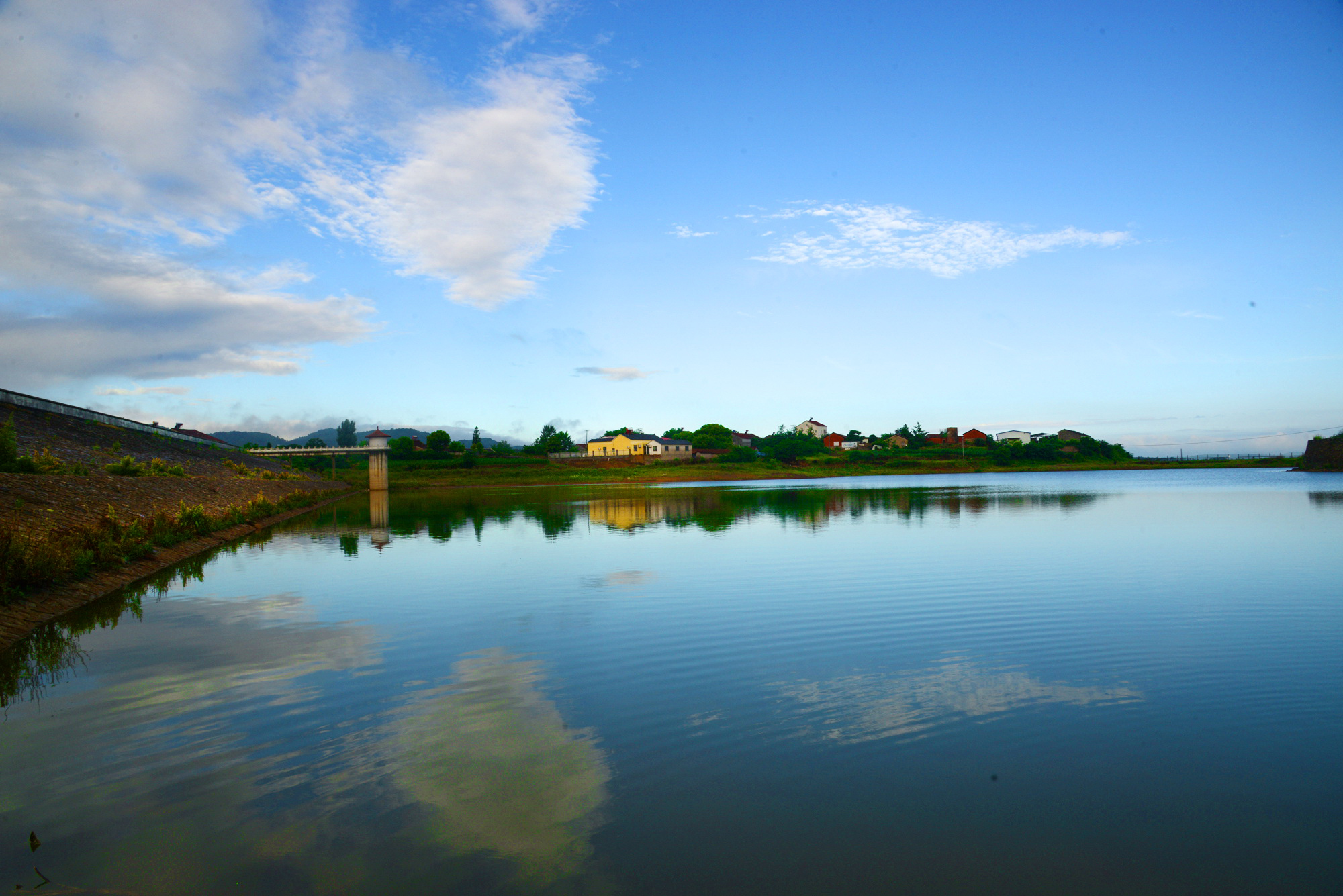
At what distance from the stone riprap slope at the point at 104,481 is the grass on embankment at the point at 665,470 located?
38.1 meters

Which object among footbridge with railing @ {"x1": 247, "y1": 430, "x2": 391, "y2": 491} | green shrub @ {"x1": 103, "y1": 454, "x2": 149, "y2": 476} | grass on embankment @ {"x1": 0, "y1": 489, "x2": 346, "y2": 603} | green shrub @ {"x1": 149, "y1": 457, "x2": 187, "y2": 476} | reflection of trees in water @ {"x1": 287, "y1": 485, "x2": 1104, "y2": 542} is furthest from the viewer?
footbridge with railing @ {"x1": 247, "y1": 430, "x2": 391, "y2": 491}

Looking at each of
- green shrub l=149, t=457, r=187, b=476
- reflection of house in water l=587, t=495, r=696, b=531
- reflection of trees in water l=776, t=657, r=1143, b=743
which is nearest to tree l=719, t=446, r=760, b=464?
reflection of house in water l=587, t=495, r=696, b=531

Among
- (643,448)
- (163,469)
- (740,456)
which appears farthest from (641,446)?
(163,469)

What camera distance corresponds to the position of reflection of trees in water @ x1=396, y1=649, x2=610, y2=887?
19.1 ft

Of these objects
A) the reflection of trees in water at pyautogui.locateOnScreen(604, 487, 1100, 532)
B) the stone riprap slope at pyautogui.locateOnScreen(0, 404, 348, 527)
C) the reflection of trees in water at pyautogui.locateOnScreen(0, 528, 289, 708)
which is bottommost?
the reflection of trees in water at pyautogui.locateOnScreen(0, 528, 289, 708)

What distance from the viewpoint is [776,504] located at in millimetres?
47844

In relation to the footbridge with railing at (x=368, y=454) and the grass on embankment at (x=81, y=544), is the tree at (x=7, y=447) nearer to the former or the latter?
the grass on embankment at (x=81, y=544)

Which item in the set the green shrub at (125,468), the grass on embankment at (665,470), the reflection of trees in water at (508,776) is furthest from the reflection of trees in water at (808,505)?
the grass on embankment at (665,470)

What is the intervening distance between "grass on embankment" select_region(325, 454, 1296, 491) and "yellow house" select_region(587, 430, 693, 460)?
858 inches

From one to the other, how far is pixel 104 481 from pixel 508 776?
1045 inches

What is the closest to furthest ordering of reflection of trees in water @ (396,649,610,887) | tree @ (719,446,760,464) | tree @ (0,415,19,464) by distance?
1. reflection of trees in water @ (396,649,610,887)
2. tree @ (0,415,19,464)
3. tree @ (719,446,760,464)

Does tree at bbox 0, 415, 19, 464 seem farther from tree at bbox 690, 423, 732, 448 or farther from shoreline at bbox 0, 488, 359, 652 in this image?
tree at bbox 690, 423, 732, 448

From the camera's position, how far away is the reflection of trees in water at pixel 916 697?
834 cm

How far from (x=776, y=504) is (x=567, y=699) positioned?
3919 centimetres
